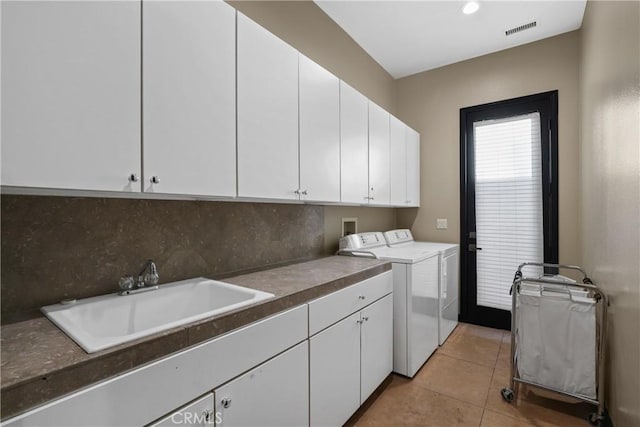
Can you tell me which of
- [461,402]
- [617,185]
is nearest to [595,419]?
[461,402]

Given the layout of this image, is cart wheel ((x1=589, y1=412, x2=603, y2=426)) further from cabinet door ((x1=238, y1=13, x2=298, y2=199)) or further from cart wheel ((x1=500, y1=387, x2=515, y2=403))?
cabinet door ((x1=238, y1=13, x2=298, y2=199))

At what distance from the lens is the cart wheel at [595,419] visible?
1715 millimetres

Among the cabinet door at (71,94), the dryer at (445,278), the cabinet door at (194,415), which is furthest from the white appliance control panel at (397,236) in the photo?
the cabinet door at (71,94)

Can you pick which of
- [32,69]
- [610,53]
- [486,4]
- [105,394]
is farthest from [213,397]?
[486,4]

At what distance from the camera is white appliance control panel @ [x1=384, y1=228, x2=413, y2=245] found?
3.06 metres

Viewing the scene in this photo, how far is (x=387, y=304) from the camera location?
6.89ft

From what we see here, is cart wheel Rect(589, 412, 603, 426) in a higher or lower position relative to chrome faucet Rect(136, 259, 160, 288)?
lower

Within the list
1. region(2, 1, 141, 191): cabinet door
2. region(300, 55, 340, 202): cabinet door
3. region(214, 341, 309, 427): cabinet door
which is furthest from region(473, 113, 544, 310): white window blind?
region(2, 1, 141, 191): cabinet door

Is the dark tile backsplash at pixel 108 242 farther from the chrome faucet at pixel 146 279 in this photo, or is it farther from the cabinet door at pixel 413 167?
the cabinet door at pixel 413 167

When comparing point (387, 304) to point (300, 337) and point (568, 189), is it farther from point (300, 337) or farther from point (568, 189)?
point (568, 189)

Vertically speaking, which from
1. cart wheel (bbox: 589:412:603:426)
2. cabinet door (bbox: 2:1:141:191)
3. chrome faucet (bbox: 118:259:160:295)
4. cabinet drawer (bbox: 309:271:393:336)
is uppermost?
cabinet door (bbox: 2:1:141:191)

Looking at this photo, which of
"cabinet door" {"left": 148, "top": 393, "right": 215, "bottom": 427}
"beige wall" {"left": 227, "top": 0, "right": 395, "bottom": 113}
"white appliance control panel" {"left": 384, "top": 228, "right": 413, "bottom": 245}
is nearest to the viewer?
"cabinet door" {"left": 148, "top": 393, "right": 215, "bottom": 427}

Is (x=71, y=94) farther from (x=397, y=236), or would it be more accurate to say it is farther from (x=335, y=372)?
(x=397, y=236)

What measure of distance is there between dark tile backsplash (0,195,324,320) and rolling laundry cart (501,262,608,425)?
5.90ft
